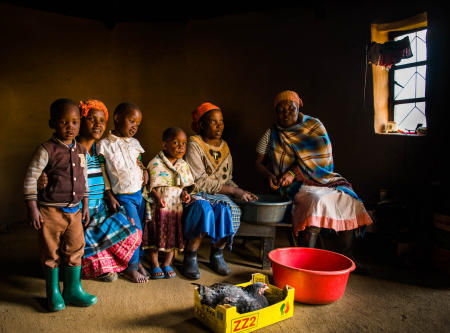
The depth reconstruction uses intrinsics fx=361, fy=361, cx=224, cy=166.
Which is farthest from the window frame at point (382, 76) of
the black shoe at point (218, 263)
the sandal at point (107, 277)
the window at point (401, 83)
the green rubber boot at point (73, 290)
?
the green rubber boot at point (73, 290)

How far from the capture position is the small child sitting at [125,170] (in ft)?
9.85

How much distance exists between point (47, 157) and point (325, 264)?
2.25 meters

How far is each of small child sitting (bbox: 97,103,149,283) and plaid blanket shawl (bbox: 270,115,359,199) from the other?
1.48 m

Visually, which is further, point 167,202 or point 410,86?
point 410,86

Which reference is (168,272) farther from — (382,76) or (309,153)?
(382,76)

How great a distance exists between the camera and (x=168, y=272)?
3.14 m

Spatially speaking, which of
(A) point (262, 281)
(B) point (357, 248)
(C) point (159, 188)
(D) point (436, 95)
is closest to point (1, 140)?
(C) point (159, 188)

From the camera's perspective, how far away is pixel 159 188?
3.21m

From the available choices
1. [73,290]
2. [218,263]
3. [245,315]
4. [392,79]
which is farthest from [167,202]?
[392,79]

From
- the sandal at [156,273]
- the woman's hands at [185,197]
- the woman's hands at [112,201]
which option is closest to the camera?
the woman's hands at [112,201]

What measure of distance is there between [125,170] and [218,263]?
120cm

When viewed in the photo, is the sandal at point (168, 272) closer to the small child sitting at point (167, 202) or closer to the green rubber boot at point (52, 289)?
the small child sitting at point (167, 202)

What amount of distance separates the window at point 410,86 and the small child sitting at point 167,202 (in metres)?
2.53

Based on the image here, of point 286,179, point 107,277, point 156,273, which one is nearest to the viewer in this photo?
point 107,277
